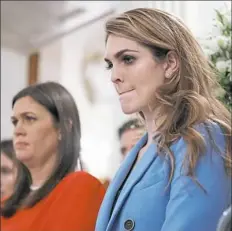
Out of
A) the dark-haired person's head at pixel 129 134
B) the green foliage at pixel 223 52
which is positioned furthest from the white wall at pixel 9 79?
the green foliage at pixel 223 52

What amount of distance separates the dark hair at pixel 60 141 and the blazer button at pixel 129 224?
25.3 inches

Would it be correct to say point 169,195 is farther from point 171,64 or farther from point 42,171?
point 42,171

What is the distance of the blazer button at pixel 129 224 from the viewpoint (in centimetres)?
99

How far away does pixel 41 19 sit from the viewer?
3439mm

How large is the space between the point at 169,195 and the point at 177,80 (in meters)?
0.23

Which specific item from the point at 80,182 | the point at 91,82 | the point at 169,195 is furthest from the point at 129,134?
the point at 91,82

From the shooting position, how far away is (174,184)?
0.95m

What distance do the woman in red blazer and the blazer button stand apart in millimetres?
519

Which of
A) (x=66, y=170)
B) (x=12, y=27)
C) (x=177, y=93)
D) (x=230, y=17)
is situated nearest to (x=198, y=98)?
(x=177, y=93)

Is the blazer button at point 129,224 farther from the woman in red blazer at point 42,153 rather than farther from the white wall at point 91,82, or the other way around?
the white wall at point 91,82

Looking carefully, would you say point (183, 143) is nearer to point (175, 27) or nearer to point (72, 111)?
point (175, 27)

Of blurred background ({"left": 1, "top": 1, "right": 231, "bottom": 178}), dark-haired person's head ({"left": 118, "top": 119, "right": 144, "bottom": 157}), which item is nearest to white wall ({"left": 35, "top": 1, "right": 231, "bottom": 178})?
blurred background ({"left": 1, "top": 1, "right": 231, "bottom": 178})

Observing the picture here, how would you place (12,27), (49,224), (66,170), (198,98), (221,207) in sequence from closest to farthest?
1. (221,207)
2. (198,98)
3. (49,224)
4. (66,170)
5. (12,27)

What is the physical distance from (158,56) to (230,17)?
56 cm
